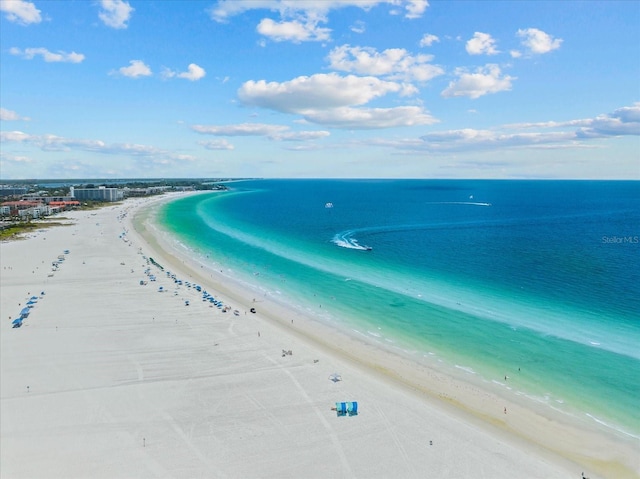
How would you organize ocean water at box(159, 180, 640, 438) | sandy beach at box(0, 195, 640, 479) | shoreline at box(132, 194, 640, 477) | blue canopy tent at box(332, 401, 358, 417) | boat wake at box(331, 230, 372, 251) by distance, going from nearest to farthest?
sandy beach at box(0, 195, 640, 479), shoreline at box(132, 194, 640, 477), blue canopy tent at box(332, 401, 358, 417), ocean water at box(159, 180, 640, 438), boat wake at box(331, 230, 372, 251)

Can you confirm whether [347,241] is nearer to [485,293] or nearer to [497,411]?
[485,293]

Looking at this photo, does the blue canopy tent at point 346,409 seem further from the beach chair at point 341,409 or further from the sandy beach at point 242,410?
the sandy beach at point 242,410

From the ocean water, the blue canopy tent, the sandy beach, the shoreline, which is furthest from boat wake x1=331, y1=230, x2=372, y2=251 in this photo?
the blue canopy tent

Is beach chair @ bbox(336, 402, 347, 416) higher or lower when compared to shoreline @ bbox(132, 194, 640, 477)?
higher

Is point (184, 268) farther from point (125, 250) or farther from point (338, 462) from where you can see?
point (338, 462)

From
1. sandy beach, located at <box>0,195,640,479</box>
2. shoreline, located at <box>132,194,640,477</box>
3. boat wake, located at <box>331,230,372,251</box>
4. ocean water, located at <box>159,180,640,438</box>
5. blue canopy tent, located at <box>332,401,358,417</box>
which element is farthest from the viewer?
boat wake, located at <box>331,230,372,251</box>

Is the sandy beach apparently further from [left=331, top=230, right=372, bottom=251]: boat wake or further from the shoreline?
[left=331, top=230, right=372, bottom=251]: boat wake

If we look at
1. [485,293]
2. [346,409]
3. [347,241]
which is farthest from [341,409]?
[347,241]
